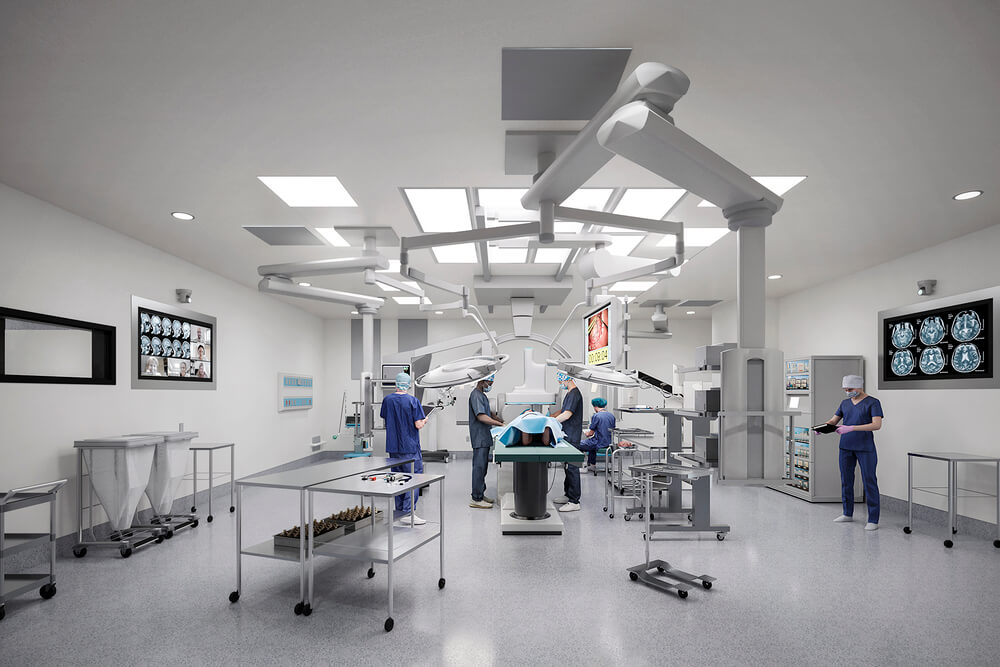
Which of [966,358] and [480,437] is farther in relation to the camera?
[480,437]

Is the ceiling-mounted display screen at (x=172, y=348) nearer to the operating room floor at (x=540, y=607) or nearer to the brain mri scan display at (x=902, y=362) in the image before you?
the operating room floor at (x=540, y=607)

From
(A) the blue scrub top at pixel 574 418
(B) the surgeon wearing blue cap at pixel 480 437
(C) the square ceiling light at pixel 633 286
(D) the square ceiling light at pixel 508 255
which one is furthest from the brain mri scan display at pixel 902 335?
(B) the surgeon wearing blue cap at pixel 480 437

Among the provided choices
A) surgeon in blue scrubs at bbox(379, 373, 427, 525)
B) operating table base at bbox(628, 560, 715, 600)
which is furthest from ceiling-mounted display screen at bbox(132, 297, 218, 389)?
operating table base at bbox(628, 560, 715, 600)

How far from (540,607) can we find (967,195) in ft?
13.9

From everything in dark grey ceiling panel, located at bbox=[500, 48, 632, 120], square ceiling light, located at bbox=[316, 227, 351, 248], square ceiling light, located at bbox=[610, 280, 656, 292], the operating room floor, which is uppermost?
dark grey ceiling panel, located at bbox=[500, 48, 632, 120]

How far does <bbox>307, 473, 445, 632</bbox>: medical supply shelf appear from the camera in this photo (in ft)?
10.5

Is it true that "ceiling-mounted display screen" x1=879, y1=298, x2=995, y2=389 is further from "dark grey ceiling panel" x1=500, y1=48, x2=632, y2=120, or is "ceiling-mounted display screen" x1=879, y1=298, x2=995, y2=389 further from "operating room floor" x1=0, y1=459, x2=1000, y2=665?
"dark grey ceiling panel" x1=500, y1=48, x2=632, y2=120

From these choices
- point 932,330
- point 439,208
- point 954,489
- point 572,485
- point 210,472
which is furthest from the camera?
point 572,485

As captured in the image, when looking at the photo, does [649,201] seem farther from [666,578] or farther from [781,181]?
[666,578]

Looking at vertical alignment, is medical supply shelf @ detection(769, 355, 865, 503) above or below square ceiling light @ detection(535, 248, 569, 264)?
below

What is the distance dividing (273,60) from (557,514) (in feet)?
15.4

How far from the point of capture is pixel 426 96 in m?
2.60

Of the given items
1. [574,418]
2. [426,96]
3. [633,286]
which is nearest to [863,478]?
[574,418]

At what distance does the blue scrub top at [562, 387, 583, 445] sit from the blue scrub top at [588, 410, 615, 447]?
0.18 metres
